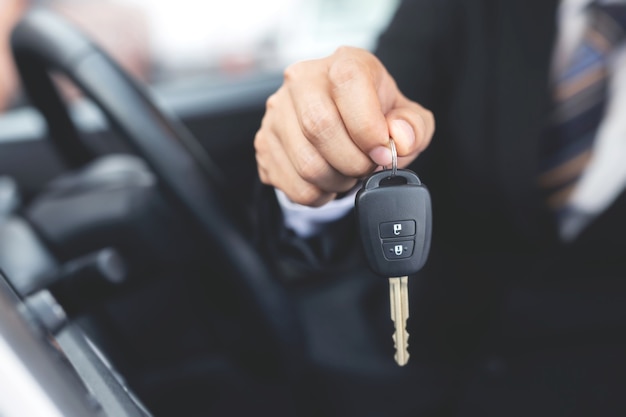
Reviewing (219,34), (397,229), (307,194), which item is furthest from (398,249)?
(219,34)

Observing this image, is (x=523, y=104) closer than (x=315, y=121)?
No

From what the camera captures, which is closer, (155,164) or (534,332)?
(155,164)

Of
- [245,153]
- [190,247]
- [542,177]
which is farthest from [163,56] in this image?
[542,177]

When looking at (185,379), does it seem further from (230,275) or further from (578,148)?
(578,148)

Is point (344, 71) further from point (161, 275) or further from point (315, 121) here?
point (161, 275)

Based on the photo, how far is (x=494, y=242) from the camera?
902 mm

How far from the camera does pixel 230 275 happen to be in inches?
26.1

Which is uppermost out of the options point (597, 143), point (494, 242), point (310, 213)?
point (310, 213)

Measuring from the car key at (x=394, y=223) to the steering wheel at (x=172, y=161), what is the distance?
1.03ft

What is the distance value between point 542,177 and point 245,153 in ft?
2.55

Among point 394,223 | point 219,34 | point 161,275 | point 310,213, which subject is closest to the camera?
point 394,223

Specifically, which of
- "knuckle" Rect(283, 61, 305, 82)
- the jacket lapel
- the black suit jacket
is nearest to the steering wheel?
the black suit jacket

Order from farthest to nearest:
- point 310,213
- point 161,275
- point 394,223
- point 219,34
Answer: point 219,34 < point 161,275 < point 310,213 < point 394,223

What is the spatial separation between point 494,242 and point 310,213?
1.41 feet
